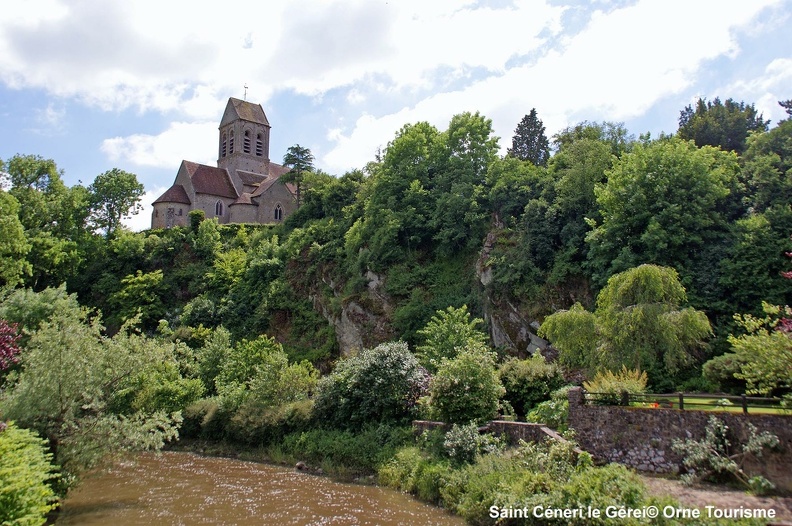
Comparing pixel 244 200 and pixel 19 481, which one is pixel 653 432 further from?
pixel 244 200

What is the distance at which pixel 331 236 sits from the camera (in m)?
43.9

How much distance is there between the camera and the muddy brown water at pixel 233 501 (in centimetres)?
1631

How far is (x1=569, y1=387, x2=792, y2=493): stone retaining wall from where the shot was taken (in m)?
14.3

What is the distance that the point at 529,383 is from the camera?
21953 mm

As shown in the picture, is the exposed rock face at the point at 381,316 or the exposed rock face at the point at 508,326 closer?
the exposed rock face at the point at 508,326

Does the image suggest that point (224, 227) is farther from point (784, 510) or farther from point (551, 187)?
point (784, 510)

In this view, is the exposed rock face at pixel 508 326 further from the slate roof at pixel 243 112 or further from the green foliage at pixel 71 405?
the slate roof at pixel 243 112

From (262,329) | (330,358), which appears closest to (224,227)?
(262,329)

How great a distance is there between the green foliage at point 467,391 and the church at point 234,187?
4108 cm

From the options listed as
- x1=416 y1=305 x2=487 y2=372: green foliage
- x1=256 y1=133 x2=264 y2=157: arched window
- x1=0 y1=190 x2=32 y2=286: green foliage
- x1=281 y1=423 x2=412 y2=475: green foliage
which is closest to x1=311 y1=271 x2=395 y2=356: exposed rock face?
x1=416 y1=305 x2=487 y2=372: green foliage

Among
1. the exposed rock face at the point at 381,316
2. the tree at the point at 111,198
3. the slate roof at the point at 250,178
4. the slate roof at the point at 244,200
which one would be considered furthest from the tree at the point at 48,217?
the exposed rock face at the point at 381,316

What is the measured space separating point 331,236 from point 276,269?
5.28 metres

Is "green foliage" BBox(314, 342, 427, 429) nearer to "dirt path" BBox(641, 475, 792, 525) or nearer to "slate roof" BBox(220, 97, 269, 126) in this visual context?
"dirt path" BBox(641, 475, 792, 525)

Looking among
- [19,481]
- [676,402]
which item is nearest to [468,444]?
[676,402]
